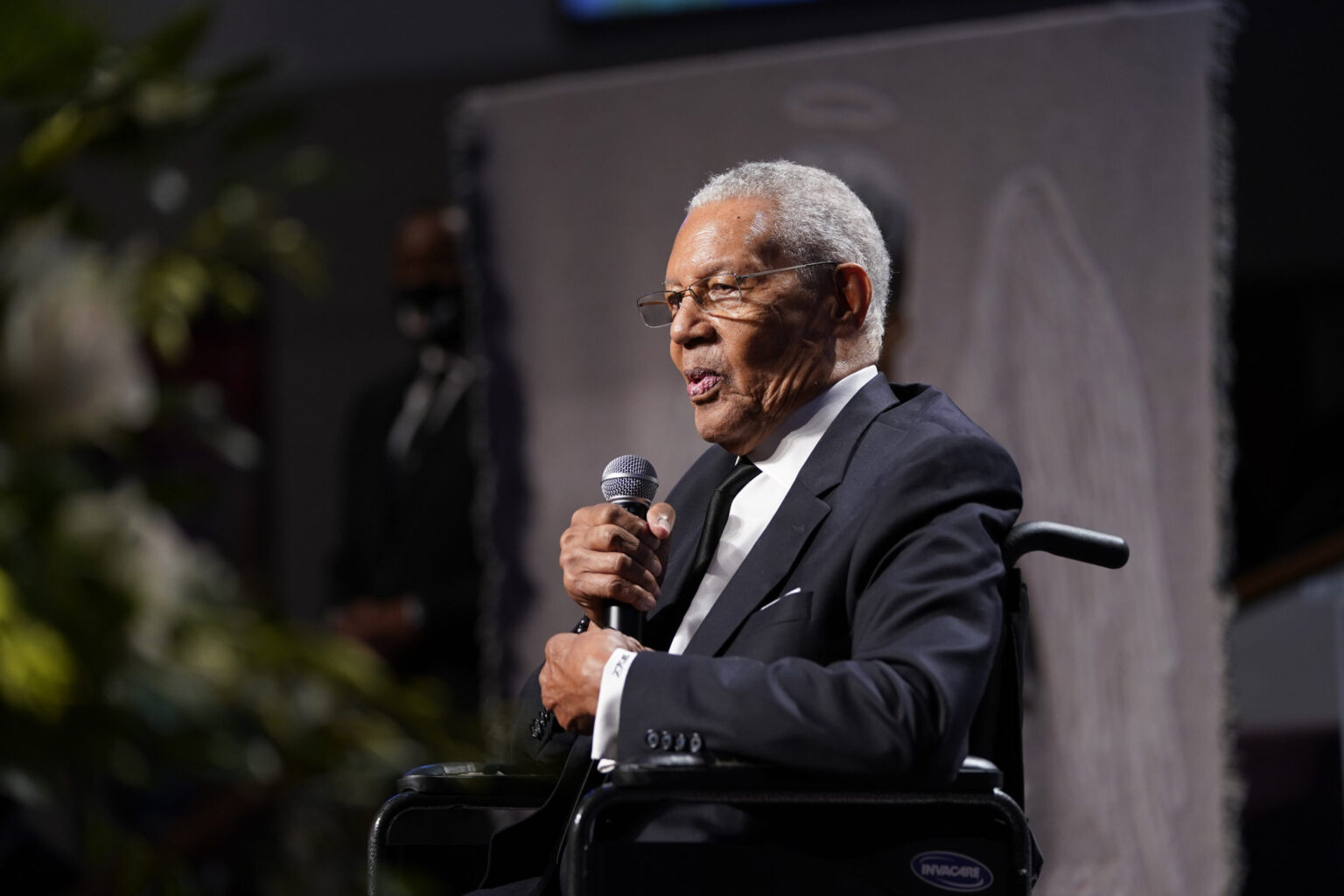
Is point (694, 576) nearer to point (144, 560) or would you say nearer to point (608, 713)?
point (608, 713)

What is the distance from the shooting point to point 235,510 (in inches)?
165

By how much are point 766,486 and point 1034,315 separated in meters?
1.55

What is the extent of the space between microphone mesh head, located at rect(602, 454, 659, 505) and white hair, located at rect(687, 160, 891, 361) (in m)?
0.34

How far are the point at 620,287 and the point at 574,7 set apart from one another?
989 mm

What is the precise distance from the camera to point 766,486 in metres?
1.89

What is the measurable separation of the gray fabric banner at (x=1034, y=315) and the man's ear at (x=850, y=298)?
130cm

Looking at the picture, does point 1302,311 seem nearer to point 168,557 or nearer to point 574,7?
point 574,7

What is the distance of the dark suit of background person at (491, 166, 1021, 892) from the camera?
1451 millimetres

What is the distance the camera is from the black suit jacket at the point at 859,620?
56.7 inches

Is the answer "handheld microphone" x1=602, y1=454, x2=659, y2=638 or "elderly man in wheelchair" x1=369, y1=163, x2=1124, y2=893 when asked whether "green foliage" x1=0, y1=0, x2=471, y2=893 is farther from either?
Answer: "handheld microphone" x1=602, y1=454, x2=659, y2=638

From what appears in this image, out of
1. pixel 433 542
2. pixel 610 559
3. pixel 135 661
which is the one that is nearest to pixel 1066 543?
pixel 610 559

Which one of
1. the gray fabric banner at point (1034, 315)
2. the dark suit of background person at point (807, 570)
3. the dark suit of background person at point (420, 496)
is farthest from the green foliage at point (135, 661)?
the dark suit of background person at point (420, 496)

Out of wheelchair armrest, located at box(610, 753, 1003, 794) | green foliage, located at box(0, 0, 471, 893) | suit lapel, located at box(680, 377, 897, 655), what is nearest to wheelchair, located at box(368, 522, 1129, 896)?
wheelchair armrest, located at box(610, 753, 1003, 794)

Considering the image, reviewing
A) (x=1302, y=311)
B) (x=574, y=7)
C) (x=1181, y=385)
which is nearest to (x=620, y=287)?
(x=574, y=7)
